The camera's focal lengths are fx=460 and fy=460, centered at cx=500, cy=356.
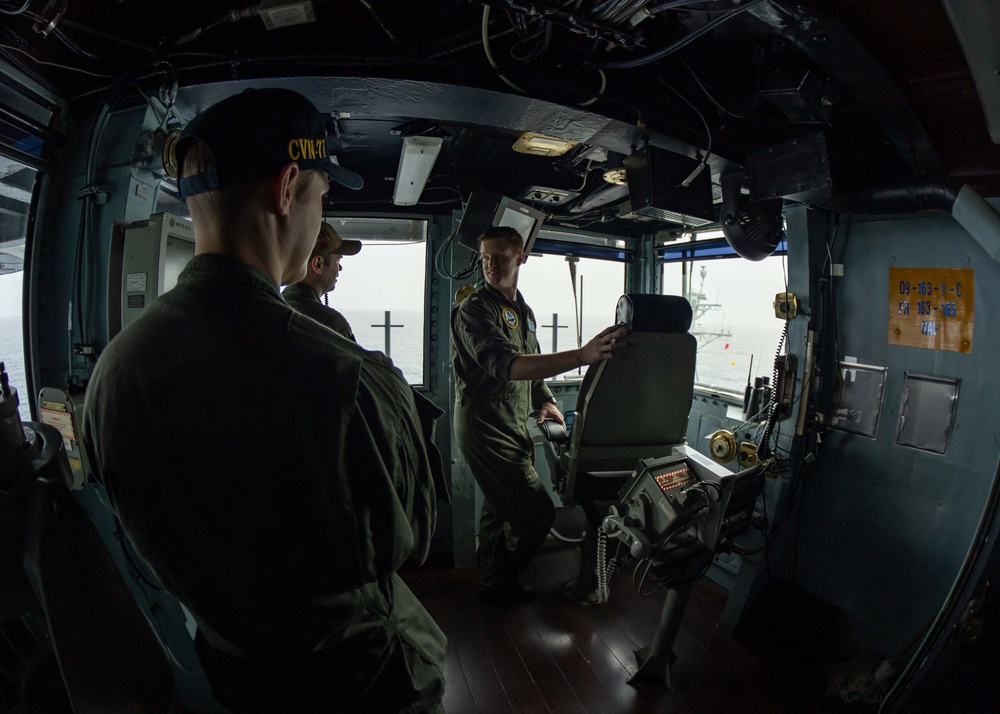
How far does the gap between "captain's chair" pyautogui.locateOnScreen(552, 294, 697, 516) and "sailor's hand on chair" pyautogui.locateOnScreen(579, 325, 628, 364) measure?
0.04 m

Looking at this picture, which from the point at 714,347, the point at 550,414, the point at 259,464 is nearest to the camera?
the point at 259,464

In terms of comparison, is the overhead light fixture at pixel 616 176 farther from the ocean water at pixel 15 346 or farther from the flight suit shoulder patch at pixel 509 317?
the ocean water at pixel 15 346

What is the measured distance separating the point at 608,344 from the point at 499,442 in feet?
3.25

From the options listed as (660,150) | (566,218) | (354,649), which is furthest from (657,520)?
(566,218)

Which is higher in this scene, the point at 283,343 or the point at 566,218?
the point at 566,218

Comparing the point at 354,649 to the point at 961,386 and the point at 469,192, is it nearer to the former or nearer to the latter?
the point at 961,386

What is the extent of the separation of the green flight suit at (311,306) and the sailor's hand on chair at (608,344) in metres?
1.18

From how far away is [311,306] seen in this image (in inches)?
77.9

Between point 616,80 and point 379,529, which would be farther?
point 616,80

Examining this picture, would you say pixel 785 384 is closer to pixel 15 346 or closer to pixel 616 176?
pixel 616 176

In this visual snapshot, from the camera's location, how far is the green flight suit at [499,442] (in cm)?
286

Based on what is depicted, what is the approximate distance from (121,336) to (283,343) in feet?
1.03

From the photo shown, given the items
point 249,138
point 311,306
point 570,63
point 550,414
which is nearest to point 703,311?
point 550,414

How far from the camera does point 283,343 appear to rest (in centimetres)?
73
